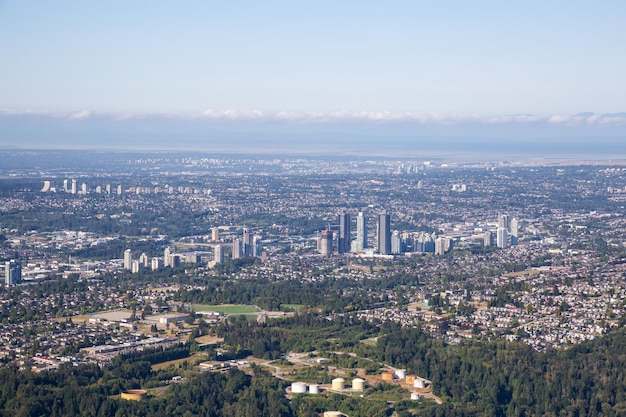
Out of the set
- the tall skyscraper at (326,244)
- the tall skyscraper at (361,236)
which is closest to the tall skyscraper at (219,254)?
the tall skyscraper at (326,244)

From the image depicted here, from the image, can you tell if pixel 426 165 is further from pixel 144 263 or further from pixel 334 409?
pixel 334 409

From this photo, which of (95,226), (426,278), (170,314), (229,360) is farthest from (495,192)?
(229,360)

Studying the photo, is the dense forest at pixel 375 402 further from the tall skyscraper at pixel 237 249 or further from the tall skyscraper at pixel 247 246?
the tall skyscraper at pixel 247 246

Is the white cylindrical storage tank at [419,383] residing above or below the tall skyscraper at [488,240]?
below

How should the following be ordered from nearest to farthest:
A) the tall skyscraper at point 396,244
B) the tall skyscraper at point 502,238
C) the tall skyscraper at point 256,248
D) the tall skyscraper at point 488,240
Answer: the tall skyscraper at point 256,248 < the tall skyscraper at point 396,244 < the tall skyscraper at point 502,238 < the tall skyscraper at point 488,240

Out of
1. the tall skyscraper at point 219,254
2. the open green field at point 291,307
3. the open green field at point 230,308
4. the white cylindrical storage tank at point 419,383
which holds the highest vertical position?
the tall skyscraper at point 219,254

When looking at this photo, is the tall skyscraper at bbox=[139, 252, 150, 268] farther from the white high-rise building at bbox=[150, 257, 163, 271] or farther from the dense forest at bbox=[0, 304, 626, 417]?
the dense forest at bbox=[0, 304, 626, 417]

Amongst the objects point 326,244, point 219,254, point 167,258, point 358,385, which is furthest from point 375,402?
point 326,244
